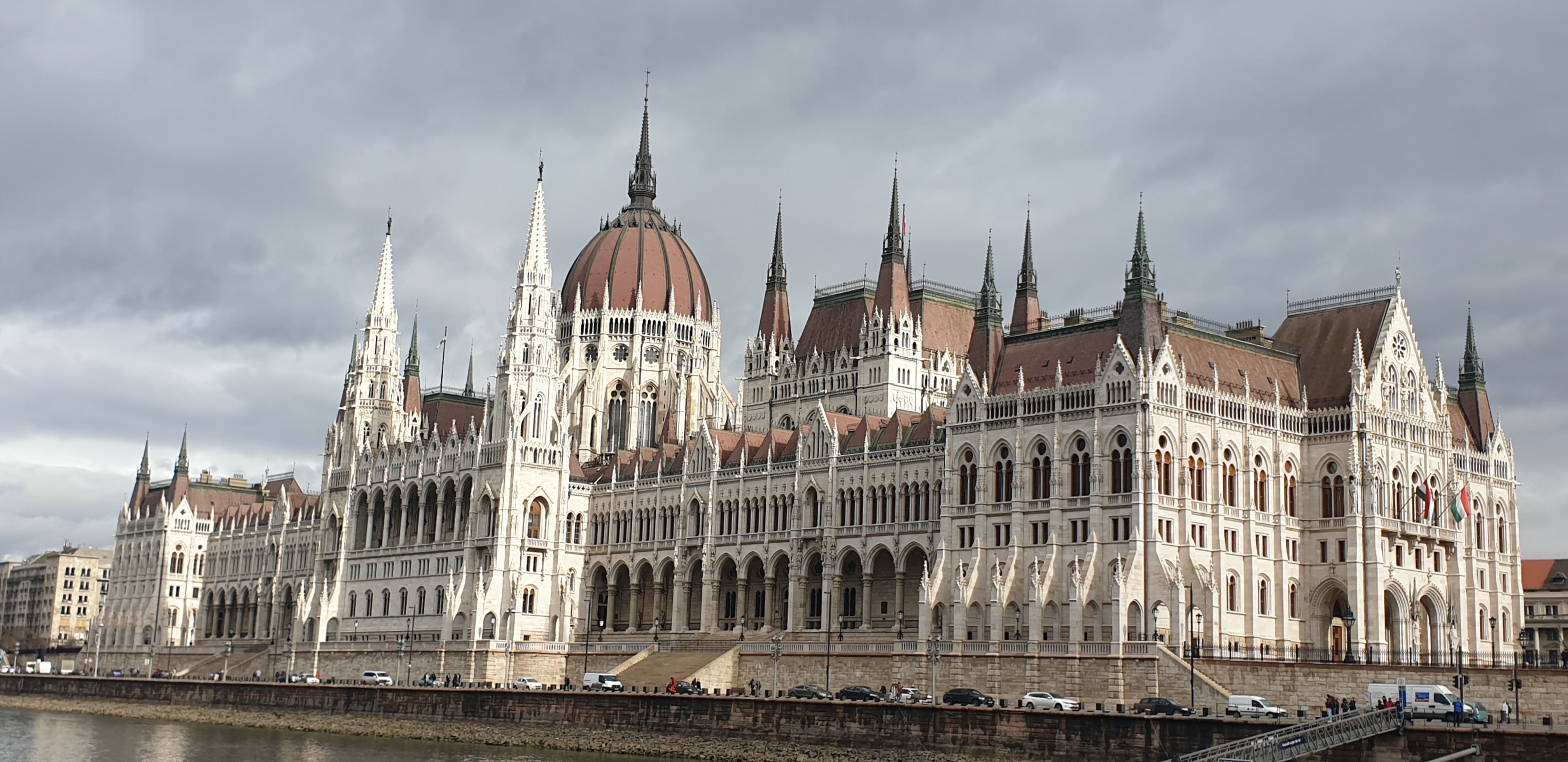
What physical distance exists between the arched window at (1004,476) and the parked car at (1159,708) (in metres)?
21.4

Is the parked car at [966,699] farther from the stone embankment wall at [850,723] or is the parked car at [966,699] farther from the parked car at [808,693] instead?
the parked car at [808,693]

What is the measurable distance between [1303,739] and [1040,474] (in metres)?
33.8

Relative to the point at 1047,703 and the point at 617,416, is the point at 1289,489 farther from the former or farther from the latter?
the point at 617,416

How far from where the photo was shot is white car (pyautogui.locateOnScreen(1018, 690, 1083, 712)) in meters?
78.2

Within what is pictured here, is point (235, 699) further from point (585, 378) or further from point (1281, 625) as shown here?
point (1281, 625)

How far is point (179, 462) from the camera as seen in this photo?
177250 mm

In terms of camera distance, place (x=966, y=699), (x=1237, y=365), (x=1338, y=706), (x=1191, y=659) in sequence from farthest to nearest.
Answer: (x=1237, y=365), (x=966, y=699), (x=1191, y=659), (x=1338, y=706)

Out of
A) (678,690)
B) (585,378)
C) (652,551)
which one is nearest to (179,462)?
(585,378)

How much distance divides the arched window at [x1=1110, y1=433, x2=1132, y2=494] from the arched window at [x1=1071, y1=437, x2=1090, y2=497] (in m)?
1.43

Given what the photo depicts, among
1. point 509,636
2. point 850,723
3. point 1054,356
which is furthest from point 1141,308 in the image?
point 509,636

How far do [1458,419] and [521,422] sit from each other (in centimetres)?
6322

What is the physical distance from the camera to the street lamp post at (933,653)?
91.6 meters

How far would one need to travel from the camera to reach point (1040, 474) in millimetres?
96688

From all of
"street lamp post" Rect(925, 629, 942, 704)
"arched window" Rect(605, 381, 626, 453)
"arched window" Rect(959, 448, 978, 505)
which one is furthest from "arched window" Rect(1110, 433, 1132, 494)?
"arched window" Rect(605, 381, 626, 453)
